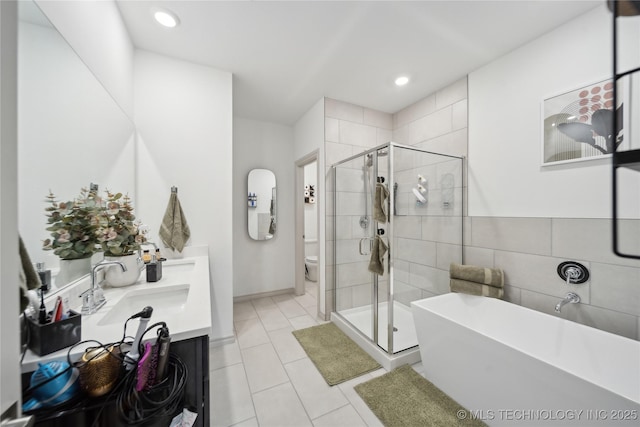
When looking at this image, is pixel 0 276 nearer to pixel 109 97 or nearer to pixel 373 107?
pixel 109 97

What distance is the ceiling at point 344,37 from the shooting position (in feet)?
5.14

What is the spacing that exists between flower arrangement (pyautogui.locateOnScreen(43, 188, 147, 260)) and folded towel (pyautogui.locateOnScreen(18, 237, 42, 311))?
36 centimetres

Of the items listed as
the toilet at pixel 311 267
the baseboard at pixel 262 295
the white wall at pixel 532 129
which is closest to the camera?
the white wall at pixel 532 129

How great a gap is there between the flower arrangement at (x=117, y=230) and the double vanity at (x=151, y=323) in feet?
0.63

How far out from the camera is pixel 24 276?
0.64 meters

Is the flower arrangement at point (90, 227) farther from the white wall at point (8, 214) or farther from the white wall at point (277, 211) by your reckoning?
the white wall at point (277, 211)

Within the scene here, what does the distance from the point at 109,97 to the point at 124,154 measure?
16.1 inches

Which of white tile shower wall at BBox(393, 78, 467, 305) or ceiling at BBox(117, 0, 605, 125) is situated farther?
white tile shower wall at BBox(393, 78, 467, 305)

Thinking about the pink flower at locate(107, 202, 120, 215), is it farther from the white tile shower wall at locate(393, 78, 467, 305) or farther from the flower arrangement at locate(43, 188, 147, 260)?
the white tile shower wall at locate(393, 78, 467, 305)

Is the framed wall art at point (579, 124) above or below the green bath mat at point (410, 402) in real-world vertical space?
above

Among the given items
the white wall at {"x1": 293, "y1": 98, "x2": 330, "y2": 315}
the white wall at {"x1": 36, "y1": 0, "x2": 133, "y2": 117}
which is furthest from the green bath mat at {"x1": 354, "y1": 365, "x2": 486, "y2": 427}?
the white wall at {"x1": 36, "y1": 0, "x2": 133, "y2": 117}

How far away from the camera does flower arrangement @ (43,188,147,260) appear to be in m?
0.99

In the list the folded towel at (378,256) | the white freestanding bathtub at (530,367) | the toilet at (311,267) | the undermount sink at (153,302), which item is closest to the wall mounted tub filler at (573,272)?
the white freestanding bathtub at (530,367)

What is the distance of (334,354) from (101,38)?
2843 mm
